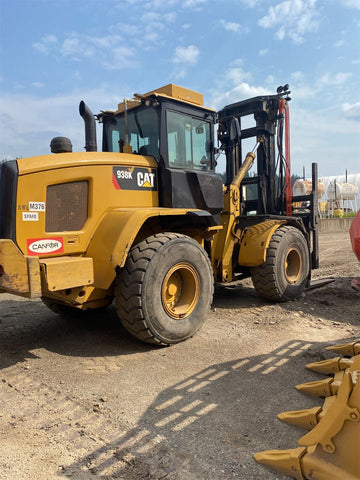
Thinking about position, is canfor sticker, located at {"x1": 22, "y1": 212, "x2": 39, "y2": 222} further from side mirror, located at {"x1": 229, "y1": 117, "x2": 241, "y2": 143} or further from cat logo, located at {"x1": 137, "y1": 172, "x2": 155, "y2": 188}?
side mirror, located at {"x1": 229, "y1": 117, "x2": 241, "y2": 143}

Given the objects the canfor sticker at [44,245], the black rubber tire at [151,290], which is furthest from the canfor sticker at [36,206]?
the black rubber tire at [151,290]

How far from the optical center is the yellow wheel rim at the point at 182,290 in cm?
420

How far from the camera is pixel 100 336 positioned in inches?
176

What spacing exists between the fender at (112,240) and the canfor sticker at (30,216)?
606 millimetres

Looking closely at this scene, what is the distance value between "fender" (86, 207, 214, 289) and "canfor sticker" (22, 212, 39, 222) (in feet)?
1.99

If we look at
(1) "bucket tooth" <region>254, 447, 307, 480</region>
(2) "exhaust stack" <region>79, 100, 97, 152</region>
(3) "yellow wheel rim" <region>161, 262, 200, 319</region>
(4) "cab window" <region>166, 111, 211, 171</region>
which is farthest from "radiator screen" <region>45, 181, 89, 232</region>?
(1) "bucket tooth" <region>254, 447, 307, 480</region>

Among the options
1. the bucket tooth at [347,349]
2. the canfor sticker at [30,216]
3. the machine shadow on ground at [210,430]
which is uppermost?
the canfor sticker at [30,216]

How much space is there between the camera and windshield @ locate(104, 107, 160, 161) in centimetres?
470

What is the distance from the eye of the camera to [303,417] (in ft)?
8.16

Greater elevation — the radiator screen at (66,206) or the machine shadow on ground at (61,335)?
the radiator screen at (66,206)

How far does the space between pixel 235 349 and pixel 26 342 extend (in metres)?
2.39

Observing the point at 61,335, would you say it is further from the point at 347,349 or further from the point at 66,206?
the point at 347,349

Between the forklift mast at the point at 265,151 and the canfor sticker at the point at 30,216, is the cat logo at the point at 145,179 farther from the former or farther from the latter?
the forklift mast at the point at 265,151

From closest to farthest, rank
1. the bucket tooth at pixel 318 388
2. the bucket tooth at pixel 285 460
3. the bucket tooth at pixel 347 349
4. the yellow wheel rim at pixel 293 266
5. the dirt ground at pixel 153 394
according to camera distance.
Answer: the bucket tooth at pixel 285 460 → the dirt ground at pixel 153 394 → the bucket tooth at pixel 318 388 → the bucket tooth at pixel 347 349 → the yellow wheel rim at pixel 293 266
